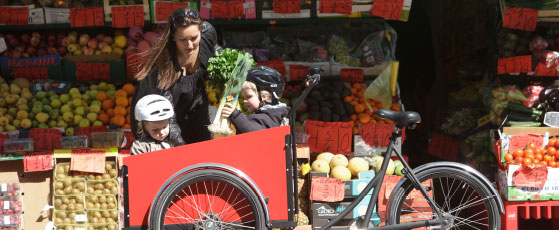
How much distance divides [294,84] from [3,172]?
2827 millimetres

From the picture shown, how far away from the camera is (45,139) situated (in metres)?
5.06

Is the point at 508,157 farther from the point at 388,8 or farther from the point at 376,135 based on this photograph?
the point at 388,8

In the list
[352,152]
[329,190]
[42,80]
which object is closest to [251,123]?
[329,190]

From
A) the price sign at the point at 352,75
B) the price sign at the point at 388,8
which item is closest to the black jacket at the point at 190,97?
the price sign at the point at 352,75

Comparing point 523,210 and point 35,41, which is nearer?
point 523,210

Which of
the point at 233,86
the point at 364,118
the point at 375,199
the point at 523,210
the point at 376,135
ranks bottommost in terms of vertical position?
the point at 523,210

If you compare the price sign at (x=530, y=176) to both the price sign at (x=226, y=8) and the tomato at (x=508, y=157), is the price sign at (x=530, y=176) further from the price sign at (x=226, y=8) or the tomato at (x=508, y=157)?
the price sign at (x=226, y=8)

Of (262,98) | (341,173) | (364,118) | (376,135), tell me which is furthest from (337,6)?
(262,98)

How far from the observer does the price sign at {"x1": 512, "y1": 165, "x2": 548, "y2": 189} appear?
4.40 metres

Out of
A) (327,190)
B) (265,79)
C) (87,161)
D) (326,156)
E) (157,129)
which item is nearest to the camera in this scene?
(157,129)

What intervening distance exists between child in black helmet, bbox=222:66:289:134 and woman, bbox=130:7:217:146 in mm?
352

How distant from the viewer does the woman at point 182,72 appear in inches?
135

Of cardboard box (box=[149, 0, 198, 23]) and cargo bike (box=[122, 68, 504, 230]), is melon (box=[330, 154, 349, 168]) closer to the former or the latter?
cargo bike (box=[122, 68, 504, 230])

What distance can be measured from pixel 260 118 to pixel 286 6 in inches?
96.1
